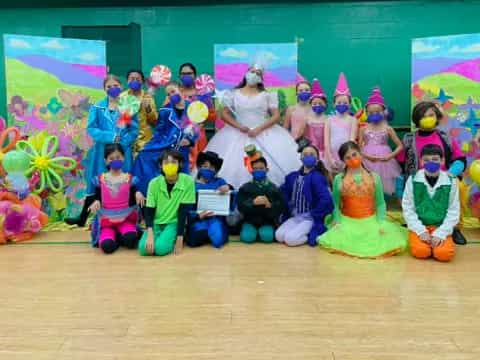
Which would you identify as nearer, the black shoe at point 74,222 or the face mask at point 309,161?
the face mask at point 309,161

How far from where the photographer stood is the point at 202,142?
5633 millimetres

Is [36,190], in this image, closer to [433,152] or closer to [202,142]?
[202,142]

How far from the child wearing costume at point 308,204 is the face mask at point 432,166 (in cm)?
84

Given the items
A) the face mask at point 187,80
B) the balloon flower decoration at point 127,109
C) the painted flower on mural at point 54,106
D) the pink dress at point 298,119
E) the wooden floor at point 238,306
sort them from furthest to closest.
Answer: the painted flower on mural at point 54,106, the pink dress at point 298,119, the face mask at point 187,80, the balloon flower decoration at point 127,109, the wooden floor at point 238,306

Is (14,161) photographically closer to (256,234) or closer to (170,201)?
(170,201)

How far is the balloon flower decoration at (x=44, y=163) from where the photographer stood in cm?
518


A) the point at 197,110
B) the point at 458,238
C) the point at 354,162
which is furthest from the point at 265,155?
the point at 458,238

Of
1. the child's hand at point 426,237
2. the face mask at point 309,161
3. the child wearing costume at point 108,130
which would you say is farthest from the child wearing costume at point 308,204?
the child wearing costume at point 108,130

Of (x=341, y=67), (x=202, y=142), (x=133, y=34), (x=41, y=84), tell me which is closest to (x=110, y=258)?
(x=202, y=142)

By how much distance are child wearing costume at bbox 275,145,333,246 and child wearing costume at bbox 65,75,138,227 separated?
1579 millimetres

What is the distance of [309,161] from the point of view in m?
4.58

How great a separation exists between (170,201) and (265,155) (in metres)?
1.23

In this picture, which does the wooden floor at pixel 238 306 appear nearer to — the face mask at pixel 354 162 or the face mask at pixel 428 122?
the face mask at pixel 354 162

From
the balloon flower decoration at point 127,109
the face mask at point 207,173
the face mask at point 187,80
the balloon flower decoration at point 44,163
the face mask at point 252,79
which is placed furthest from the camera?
the face mask at point 187,80
